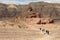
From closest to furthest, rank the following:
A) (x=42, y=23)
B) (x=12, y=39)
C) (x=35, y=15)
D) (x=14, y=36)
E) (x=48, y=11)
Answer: (x=12, y=39) < (x=14, y=36) < (x=42, y=23) < (x=35, y=15) < (x=48, y=11)

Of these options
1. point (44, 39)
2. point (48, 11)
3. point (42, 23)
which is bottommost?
point (48, 11)

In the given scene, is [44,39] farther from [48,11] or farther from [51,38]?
[48,11]

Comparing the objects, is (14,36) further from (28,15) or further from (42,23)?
(28,15)

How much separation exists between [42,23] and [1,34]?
12.9 metres

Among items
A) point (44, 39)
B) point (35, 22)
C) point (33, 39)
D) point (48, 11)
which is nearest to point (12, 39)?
point (33, 39)

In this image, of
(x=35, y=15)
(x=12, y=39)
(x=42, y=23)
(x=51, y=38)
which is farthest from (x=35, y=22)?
(x=12, y=39)

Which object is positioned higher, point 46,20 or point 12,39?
point 12,39

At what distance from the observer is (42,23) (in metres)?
25.5

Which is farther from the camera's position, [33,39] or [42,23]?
[42,23]

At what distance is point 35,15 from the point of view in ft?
95.0

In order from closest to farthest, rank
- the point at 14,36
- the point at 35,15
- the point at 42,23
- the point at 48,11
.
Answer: the point at 14,36
the point at 42,23
the point at 35,15
the point at 48,11

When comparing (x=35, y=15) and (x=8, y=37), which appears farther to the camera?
(x=35, y=15)

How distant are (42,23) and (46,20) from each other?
96cm

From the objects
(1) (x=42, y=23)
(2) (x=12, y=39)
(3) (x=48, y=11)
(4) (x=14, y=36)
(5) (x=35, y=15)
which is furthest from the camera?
(3) (x=48, y=11)
